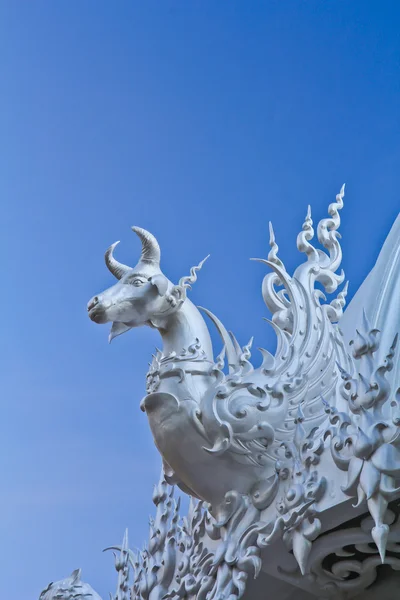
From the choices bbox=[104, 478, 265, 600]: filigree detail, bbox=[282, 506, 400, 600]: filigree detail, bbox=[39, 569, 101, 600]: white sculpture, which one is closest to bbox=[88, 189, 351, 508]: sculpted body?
bbox=[104, 478, 265, 600]: filigree detail

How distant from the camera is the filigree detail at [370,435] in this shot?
201 inches

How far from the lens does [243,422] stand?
255 inches

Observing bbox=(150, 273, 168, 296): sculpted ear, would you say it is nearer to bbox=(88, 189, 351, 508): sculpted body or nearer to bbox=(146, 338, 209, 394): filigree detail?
bbox=(88, 189, 351, 508): sculpted body

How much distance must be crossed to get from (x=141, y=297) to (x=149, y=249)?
0.43 metres

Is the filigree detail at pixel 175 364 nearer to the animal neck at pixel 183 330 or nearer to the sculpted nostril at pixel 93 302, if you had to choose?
the animal neck at pixel 183 330

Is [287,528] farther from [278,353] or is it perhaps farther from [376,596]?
[278,353]

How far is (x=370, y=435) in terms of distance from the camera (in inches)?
206

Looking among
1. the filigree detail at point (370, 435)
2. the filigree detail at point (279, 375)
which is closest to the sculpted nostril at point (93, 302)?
the filigree detail at point (279, 375)

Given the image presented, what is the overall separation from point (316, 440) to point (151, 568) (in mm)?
2348

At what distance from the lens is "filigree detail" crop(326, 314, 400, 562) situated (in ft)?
16.7

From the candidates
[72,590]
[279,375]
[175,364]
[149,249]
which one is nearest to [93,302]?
[149,249]

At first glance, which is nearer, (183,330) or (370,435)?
(370,435)

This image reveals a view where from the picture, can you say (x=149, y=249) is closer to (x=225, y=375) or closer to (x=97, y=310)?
(x=97, y=310)

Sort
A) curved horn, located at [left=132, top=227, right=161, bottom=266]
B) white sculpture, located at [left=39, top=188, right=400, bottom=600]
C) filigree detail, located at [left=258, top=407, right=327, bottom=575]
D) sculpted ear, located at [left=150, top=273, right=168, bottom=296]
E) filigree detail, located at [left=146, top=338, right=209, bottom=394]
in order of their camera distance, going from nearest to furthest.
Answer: white sculpture, located at [left=39, top=188, right=400, bottom=600] < filigree detail, located at [left=258, top=407, right=327, bottom=575] < filigree detail, located at [left=146, top=338, right=209, bottom=394] < sculpted ear, located at [left=150, top=273, right=168, bottom=296] < curved horn, located at [left=132, top=227, right=161, bottom=266]
